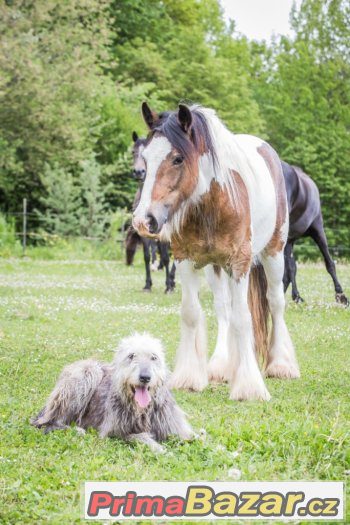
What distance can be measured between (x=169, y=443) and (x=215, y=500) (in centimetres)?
129

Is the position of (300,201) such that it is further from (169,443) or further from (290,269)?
(169,443)

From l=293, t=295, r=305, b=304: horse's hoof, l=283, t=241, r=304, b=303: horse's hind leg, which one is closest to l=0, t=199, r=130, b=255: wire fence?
l=283, t=241, r=304, b=303: horse's hind leg

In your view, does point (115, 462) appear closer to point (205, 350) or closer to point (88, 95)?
point (205, 350)

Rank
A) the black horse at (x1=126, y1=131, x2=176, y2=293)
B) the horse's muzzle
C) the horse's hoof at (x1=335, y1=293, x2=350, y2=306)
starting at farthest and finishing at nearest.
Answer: the black horse at (x1=126, y1=131, x2=176, y2=293) < the horse's hoof at (x1=335, y1=293, x2=350, y2=306) < the horse's muzzle

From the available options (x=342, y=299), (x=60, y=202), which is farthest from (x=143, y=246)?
(x=60, y=202)

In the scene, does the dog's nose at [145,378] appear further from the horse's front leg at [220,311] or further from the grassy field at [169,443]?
the horse's front leg at [220,311]

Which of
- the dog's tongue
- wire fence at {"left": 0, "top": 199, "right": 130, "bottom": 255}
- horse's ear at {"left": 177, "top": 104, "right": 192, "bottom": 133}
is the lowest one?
the dog's tongue

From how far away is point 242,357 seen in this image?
6.38 metres

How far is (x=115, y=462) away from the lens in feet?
14.7

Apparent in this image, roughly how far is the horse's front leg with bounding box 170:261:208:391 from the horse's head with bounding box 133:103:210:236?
879 mm

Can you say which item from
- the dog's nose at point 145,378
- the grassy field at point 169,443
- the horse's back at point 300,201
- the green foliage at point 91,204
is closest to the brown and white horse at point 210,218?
the grassy field at point 169,443

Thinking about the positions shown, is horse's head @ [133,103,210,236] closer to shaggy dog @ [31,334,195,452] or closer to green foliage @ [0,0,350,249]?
shaggy dog @ [31,334,195,452]

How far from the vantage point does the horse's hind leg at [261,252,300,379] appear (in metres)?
7.24

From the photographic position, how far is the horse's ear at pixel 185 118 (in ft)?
18.8
